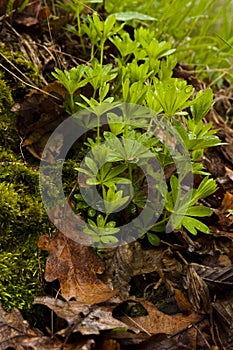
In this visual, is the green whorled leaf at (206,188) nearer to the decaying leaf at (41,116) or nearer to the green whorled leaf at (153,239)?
A: the green whorled leaf at (153,239)

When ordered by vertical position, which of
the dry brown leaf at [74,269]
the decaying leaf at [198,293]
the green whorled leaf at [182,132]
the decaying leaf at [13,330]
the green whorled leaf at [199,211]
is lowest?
the decaying leaf at [13,330]

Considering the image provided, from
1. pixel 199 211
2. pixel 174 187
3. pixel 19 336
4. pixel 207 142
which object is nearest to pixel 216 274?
pixel 199 211

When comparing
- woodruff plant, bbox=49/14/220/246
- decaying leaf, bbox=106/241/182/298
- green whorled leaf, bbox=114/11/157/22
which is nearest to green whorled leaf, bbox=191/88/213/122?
woodruff plant, bbox=49/14/220/246

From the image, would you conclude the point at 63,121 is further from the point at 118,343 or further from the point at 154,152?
the point at 118,343

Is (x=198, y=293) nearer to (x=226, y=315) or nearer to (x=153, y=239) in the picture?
(x=226, y=315)

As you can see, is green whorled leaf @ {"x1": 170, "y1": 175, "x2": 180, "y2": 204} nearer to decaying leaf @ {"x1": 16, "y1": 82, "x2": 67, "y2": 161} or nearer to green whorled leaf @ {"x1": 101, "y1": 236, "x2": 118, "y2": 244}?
green whorled leaf @ {"x1": 101, "y1": 236, "x2": 118, "y2": 244}

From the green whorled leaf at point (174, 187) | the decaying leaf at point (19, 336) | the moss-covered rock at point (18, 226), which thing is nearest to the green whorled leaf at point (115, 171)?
the green whorled leaf at point (174, 187)

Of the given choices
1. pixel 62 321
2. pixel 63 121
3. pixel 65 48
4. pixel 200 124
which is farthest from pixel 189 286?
pixel 65 48
